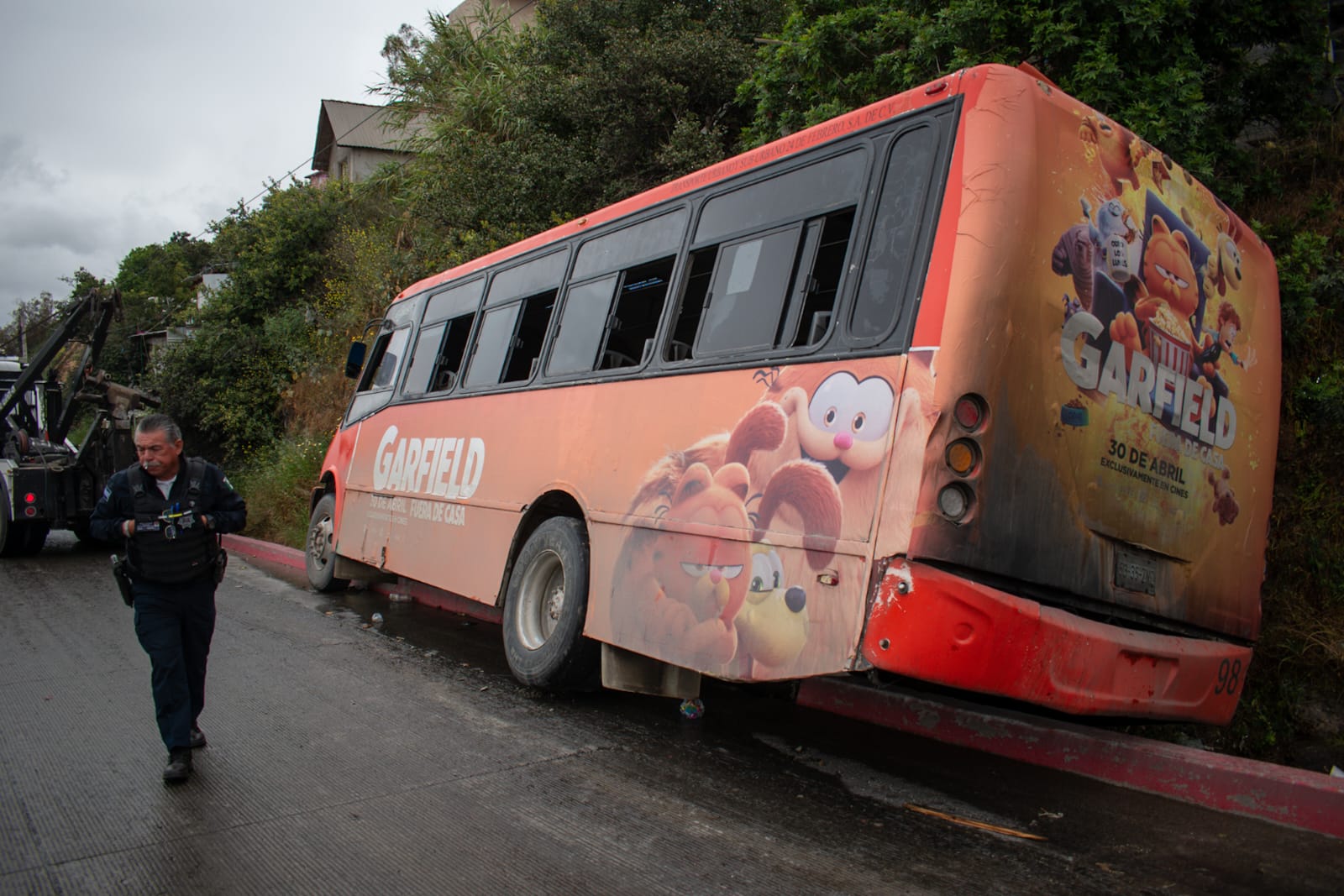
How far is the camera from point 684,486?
4.70 m

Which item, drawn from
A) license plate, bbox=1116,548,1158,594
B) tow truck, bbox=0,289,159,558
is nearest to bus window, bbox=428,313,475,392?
license plate, bbox=1116,548,1158,594

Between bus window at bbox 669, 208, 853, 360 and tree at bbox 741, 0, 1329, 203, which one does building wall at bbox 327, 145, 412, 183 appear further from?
bus window at bbox 669, 208, 853, 360

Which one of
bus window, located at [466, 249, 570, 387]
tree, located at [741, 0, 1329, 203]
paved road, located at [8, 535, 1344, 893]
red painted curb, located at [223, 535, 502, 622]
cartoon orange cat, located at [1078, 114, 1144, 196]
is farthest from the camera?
red painted curb, located at [223, 535, 502, 622]

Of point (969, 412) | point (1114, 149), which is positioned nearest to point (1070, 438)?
point (969, 412)

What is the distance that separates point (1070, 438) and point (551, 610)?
3238 millimetres

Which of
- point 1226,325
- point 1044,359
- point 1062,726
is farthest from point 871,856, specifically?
point 1226,325

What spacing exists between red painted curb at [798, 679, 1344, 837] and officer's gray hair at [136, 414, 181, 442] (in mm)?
3715

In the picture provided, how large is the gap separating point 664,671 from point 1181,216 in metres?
3.41

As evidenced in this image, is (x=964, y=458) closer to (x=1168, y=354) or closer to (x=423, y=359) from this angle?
(x=1168, y=354)

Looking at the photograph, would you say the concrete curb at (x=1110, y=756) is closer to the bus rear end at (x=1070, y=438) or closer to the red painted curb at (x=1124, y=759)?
the red painted curb at (x=1124, y=759)

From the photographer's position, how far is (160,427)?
4.43 meters

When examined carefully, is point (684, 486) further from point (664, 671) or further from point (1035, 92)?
point (1035, 92)

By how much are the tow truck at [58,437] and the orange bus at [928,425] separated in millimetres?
10017

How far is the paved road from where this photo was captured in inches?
127
